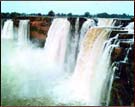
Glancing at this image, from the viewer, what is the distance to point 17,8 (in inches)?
195

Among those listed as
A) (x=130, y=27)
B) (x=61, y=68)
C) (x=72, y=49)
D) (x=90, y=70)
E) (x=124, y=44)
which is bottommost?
(x=61, y=68)

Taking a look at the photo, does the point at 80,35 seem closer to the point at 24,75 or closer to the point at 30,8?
the point at 24,75

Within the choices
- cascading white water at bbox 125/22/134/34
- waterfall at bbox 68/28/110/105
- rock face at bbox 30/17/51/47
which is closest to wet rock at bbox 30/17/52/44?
rock face at bbox 30/17/51/47

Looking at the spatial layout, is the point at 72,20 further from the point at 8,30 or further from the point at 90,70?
the point at 8,30

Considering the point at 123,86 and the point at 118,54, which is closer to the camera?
the point at 123,86

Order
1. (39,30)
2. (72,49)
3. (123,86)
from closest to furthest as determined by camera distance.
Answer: (123,86)
(72,49)
(39,30)

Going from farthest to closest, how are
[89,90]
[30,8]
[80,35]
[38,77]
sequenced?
[80,35] → [38,77] → [89,90] → [30,8]

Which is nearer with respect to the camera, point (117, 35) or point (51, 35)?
point (117, 35)

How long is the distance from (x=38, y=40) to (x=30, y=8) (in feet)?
6.88

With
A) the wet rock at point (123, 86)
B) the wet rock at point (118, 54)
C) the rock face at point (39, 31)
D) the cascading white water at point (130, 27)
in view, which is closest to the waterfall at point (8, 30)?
the rock face at point (39, 31)

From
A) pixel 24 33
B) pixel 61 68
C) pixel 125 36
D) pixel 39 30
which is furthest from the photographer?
pixel 24 33

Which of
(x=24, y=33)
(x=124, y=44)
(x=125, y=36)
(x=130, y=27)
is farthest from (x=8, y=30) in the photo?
(x=124, y=44)

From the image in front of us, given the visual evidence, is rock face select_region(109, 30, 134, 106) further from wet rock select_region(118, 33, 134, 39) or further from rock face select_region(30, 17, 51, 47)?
rock face select_region(30, 17, 51, 47)

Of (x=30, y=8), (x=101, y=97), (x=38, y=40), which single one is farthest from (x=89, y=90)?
A: (x=38, y=40)
